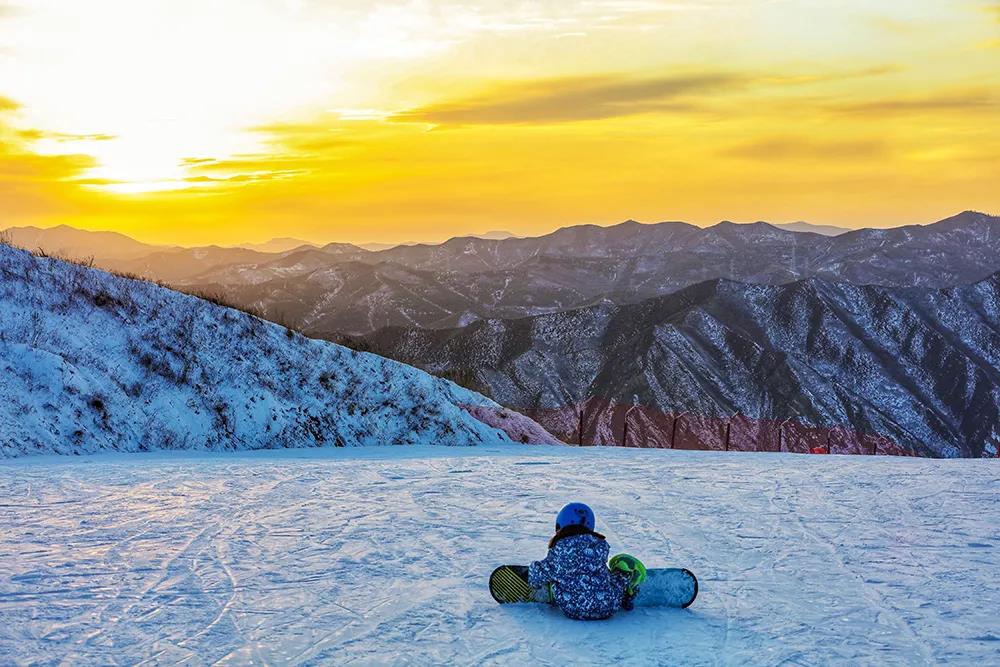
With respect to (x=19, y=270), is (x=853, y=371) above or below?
below

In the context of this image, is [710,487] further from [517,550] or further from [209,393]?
[209,393]

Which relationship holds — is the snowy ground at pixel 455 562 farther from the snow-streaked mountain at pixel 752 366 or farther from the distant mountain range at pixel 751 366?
the distant mountain range at pixel 751 366

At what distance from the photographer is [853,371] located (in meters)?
167

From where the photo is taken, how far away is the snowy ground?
22.2 ft

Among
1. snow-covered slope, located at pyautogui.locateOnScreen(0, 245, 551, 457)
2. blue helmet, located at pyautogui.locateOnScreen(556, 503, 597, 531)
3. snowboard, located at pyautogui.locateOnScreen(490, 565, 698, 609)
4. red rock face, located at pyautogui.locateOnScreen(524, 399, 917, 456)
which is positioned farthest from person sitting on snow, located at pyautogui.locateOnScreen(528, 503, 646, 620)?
red rock face, located at pyautogui.locateOnScreen(524, 399, 917, 456)

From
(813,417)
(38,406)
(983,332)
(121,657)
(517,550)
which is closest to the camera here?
(121,657)

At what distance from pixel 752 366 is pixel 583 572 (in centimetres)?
15949

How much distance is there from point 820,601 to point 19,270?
20585 mm

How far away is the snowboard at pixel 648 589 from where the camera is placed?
7715mm

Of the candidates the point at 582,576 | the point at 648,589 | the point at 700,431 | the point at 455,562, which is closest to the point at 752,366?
the point at 700,431

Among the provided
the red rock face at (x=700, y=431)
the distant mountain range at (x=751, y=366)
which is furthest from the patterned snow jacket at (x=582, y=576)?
the red rock face at (x=700, y=431)

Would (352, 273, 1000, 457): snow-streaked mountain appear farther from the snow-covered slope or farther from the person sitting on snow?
the person sitting on snow

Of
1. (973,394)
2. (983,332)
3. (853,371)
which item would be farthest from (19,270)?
(983,332)

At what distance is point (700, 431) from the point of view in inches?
5379
